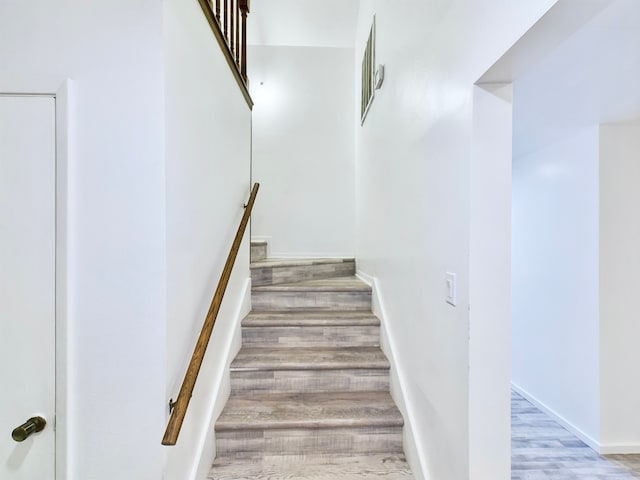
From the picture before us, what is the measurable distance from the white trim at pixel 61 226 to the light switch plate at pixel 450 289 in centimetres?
131

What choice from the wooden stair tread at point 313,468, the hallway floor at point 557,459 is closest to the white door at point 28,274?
the wooden stair tread at point 313,468

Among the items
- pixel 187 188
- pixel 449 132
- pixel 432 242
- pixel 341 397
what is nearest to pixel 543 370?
pixel 341 397

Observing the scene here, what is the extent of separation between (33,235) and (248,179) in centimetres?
147

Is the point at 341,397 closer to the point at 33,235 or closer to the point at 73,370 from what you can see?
the point at 73,370

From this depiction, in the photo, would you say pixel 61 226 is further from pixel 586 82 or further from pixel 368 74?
pixel 368 74

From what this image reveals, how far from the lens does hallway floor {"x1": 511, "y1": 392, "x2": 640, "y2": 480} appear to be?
221 centimetres

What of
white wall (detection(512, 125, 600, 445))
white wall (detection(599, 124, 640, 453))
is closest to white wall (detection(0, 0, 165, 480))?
white wall (detection(512, 125, 600, 445))

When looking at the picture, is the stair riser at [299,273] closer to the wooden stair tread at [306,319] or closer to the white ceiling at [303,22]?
the wooden stair tread at [306,319]

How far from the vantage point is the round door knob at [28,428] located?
1.06 meters

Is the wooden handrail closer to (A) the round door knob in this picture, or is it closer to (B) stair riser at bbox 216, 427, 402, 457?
(A) the round door knob

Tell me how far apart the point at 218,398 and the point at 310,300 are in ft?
3.42

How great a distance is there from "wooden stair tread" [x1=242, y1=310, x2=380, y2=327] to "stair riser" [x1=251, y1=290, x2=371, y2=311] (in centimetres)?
14

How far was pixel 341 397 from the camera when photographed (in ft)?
6.32

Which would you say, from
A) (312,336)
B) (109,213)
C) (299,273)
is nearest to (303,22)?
(299,273)
